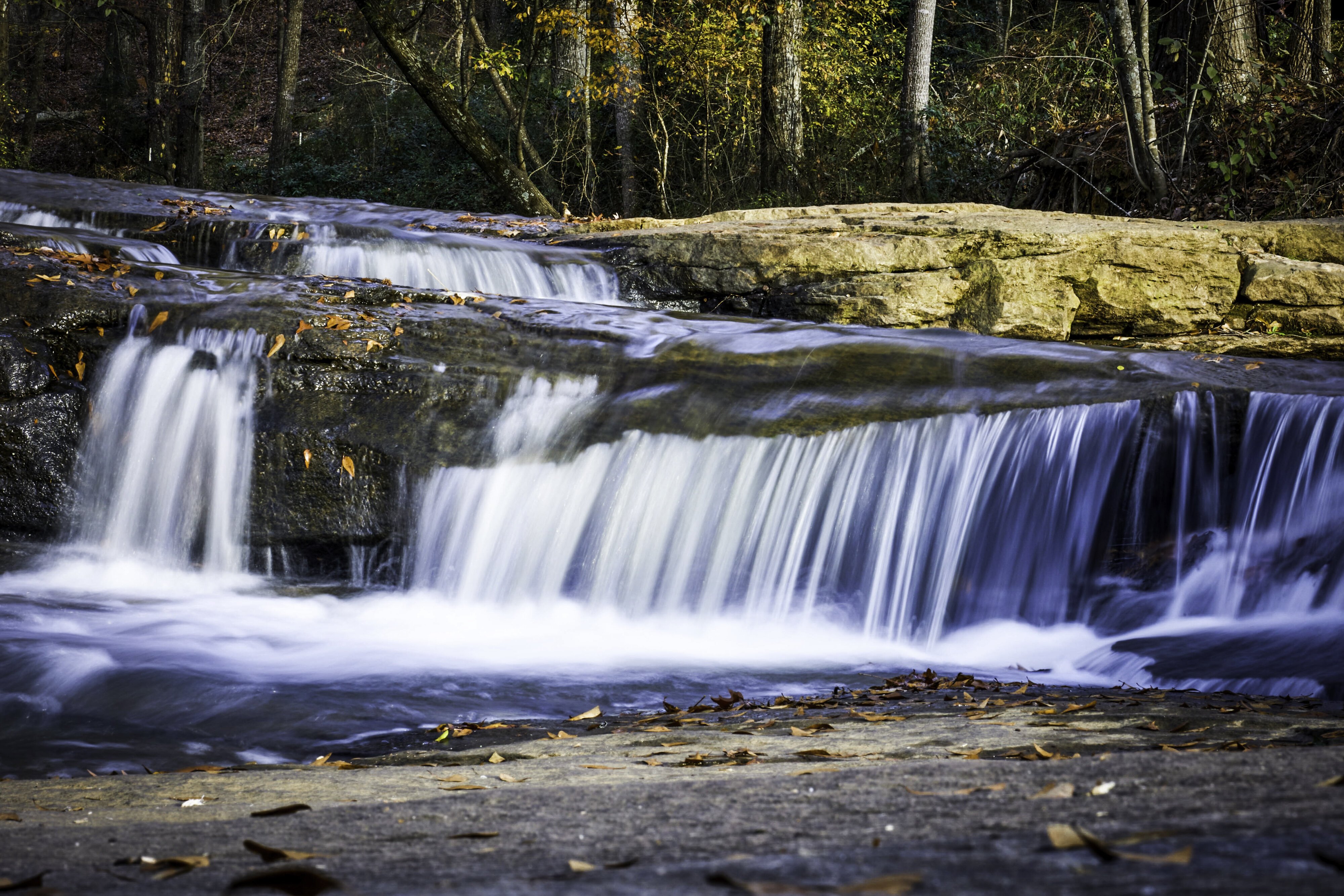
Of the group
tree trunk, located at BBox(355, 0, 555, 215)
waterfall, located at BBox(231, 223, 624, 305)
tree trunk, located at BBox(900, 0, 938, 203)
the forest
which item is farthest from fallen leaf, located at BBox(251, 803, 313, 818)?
tree trunk, located at BBox(900, 0, 938, 203)

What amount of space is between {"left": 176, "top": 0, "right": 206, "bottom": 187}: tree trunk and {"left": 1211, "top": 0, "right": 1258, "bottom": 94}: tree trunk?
16.0 m

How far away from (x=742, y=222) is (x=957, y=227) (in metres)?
2.43

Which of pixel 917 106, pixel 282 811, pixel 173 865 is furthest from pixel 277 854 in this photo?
pixel 917 106

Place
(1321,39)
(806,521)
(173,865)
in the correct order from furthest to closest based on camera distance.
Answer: (1321,39)
(806,521)
(173,865)

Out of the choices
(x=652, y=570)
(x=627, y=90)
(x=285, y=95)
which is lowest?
(x=652, y=570)

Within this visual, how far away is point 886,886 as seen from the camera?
1.38 metres

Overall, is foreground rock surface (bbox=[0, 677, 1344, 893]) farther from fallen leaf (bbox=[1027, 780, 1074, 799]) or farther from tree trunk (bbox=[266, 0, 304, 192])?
tree trunk (bbox=[266, 0, 304, 192])

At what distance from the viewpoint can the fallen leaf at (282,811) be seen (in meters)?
2.48

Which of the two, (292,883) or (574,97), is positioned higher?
(574,97)

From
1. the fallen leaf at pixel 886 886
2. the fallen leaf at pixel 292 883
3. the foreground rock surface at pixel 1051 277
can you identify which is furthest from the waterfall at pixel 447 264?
the fallen leaf at pixel 886 886

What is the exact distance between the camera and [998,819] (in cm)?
178

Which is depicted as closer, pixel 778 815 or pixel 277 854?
pixel 277 854

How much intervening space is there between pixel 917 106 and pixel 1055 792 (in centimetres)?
1640

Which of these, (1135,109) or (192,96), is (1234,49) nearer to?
(1135,109)
